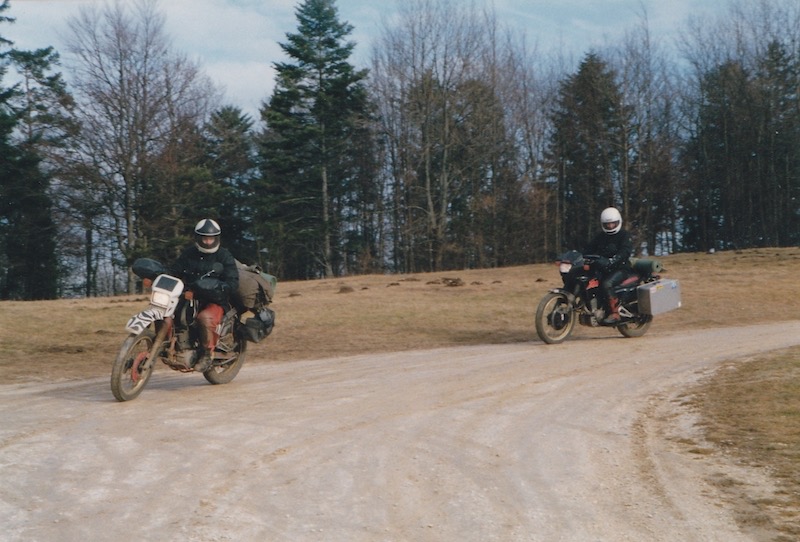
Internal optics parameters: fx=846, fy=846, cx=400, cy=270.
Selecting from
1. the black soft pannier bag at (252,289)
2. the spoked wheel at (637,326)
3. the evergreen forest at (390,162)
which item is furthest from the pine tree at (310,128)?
the black soft pannier bag at (252,289)

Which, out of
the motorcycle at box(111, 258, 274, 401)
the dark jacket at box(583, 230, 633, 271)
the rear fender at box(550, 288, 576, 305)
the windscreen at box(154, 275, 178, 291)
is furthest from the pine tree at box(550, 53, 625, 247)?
the windscreen at box(154, 275, 178, 291)

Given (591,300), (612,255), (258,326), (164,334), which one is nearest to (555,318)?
(591,300)

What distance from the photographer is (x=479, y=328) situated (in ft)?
54.3

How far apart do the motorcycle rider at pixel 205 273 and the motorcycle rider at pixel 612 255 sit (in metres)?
6.71

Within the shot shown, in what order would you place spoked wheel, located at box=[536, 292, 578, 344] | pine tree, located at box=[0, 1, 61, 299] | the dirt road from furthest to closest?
pine tree, located at box=[0, 1, 61, 299] → spoked wheel, located at box=[536, 292, 578, 344] → the dirt road

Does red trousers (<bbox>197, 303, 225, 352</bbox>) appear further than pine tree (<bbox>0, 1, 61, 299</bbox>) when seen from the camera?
No

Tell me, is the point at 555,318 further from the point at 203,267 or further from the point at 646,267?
the point at 203,267

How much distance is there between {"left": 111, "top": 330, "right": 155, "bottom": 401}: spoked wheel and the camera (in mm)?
8211

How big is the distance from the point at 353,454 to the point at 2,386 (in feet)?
20.1

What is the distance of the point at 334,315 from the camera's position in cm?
1811

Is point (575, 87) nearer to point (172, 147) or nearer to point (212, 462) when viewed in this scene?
point (172, 147)

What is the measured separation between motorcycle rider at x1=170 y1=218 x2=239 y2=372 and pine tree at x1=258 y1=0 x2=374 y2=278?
40.0m

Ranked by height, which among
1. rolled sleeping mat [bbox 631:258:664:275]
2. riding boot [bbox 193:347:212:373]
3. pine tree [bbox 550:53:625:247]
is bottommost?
riding boot [bbox 193:347:212:373]

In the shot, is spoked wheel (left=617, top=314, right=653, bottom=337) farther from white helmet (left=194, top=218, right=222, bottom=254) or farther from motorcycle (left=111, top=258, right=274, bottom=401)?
white helmet (left=194, top=218, right=222, bottom=254)
